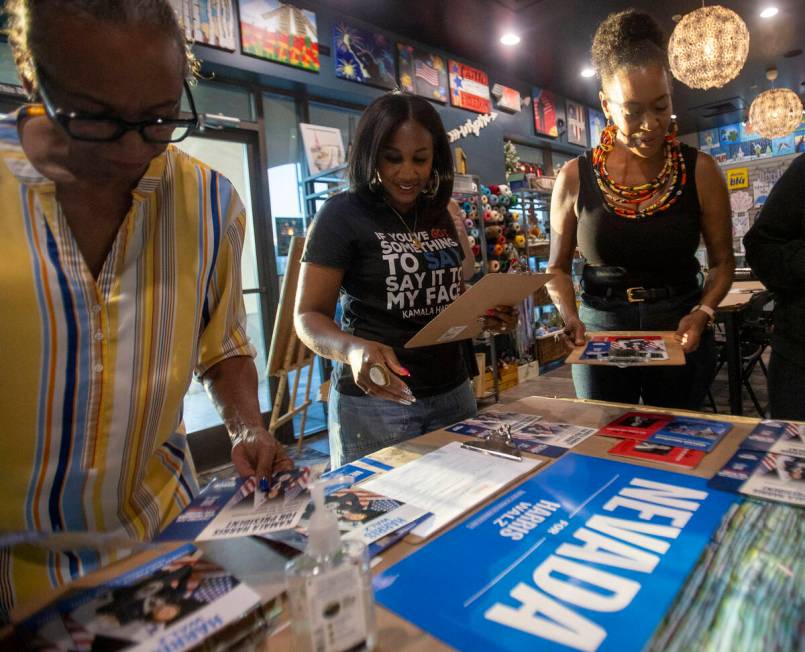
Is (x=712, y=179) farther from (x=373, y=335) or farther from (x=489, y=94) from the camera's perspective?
(x=489, y=94)

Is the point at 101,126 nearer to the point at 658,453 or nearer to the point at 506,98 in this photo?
the point at 658,453

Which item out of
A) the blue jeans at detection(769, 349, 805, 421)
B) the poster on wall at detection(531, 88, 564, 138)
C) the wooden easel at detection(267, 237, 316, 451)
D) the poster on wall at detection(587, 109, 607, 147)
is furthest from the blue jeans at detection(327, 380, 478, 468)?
the poster on wall at detection(587, 109, 607, 147)

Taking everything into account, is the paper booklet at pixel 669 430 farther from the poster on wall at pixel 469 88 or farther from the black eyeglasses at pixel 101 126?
the poster on wall at pixel 469 88

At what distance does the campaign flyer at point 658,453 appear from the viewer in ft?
3.28

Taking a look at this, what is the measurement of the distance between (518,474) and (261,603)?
0.54 metres

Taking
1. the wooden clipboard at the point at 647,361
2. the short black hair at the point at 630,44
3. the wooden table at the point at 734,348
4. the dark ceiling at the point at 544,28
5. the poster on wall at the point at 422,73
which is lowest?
the wooden table at the point at 734,348

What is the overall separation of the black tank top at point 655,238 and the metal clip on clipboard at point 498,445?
2.31 ft

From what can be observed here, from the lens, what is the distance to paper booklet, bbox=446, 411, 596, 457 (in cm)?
113

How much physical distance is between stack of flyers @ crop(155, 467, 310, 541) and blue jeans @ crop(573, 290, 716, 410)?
1083mm

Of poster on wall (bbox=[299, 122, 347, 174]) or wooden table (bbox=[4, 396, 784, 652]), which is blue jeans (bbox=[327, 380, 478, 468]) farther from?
poster on wall (bbox=[299, 122, 347, 174])

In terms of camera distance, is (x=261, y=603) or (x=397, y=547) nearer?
(x=261, y=603)

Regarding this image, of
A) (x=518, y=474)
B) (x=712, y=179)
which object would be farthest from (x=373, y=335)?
(x=712, y=179)

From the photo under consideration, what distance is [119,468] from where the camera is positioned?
0.84 metres

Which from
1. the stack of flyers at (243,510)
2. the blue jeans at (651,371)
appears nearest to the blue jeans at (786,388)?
the blue jeans at (651,371)
